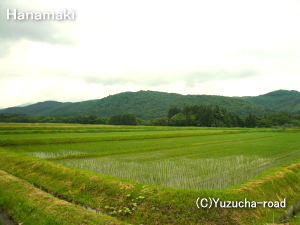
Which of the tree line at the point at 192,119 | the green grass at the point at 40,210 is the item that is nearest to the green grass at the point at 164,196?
the green grass at the point at 40,210

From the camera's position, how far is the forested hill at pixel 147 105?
136375 mm

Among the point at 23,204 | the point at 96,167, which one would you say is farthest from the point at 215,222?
the point at 96,167

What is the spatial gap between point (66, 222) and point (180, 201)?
3.55m

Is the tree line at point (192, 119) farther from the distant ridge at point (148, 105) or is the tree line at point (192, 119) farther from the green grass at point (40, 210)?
the green grass at point (40, 210)

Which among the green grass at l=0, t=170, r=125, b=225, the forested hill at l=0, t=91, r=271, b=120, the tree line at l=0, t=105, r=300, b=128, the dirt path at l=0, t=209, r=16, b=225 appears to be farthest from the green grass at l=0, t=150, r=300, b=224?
the forested hill at l=0, t=91, r=271, b=120

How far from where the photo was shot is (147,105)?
14888cm

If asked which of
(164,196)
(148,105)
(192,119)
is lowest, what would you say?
(164,196)

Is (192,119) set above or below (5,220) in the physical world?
above

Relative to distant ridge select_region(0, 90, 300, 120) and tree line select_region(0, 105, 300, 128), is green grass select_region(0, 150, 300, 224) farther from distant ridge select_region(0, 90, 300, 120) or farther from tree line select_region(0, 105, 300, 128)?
distant ridge select_region(0, 90, 300, 120)

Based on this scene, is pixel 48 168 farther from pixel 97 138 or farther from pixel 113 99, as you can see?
pixel 113 99

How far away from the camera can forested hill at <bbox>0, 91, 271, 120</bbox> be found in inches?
5369

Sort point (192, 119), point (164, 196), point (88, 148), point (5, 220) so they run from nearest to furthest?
point (5, 220)
point (164, 196)
point (88, 148)
point (192, 119)

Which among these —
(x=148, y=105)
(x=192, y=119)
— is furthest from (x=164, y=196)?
(x=148, y=105)

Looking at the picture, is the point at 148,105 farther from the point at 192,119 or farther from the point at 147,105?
the point at 192,119
